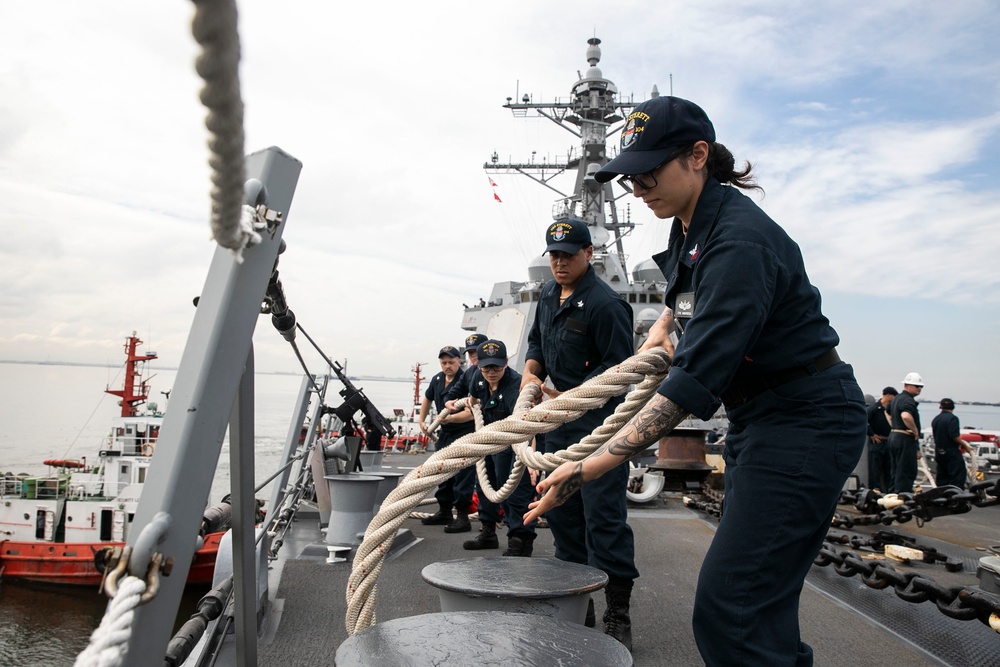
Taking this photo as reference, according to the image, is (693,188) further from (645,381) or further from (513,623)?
(513,623)

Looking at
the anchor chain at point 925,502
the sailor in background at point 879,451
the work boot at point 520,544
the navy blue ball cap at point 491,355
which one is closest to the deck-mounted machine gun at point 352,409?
the navy blue ball cap at point 491,355

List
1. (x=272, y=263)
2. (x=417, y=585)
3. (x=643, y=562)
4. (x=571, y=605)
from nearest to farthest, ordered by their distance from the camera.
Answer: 1. (x=272, y=263)
2. (x=571, y=605)
3. (x=417, y=585)
4. (x=643, y=562)

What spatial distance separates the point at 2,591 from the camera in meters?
15.2

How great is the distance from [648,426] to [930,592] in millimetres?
2007

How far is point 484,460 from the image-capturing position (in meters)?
4.75

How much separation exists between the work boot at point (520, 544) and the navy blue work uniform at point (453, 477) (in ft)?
3.16

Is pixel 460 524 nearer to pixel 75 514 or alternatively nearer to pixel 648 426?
pixel 648 426

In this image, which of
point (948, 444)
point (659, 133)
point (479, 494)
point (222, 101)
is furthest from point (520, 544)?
point (948, 444)

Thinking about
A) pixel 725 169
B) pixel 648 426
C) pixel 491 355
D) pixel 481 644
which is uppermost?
pixel 725 169

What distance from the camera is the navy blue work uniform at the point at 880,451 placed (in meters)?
9.92

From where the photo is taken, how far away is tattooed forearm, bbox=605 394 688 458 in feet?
5.31

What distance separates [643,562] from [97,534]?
15.9 meters

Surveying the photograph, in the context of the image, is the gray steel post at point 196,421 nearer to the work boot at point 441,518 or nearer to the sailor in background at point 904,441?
the work boot at point 441,518

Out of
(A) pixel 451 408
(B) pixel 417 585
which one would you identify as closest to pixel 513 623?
(B) pixel 417 585
